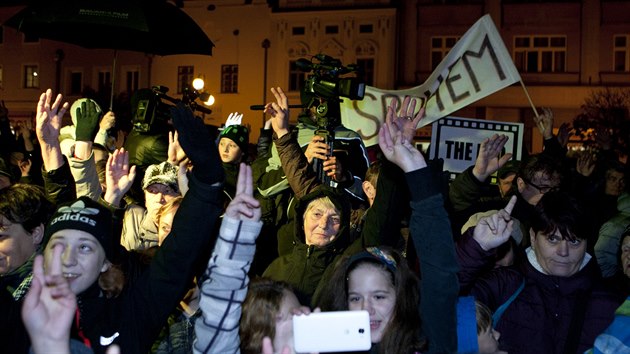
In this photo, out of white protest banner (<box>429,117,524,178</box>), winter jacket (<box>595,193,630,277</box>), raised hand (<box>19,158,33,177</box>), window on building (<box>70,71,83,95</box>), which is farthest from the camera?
window on building (<box>70,71,83,95</box>)

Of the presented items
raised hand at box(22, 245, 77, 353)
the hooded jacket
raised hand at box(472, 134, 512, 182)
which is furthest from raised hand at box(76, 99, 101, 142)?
raised hand at box(22, 245, 77, 353)

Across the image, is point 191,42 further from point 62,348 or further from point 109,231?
point 62,348

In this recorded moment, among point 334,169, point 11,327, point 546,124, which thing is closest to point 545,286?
point 334,169

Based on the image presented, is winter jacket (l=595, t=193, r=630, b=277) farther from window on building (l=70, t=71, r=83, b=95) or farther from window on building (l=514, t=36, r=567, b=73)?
window on building (l=70, t=71, r=83, b=95)

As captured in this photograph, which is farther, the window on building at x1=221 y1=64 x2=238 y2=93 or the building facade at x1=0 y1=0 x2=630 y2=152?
the window on building at x1=221 y1=64 x2=238 y2=93

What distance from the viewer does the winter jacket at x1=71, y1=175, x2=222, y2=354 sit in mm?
3332

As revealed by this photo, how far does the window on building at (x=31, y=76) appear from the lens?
4678cm

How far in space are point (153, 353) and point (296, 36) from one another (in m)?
36.6

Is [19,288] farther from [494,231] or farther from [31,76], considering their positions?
[31,76]

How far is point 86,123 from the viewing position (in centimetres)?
518

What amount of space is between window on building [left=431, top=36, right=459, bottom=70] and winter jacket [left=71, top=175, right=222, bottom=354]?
3554 cm

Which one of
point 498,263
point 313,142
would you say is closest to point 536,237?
point 498,263

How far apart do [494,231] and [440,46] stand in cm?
3540

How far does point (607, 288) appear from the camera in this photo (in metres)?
4.21
